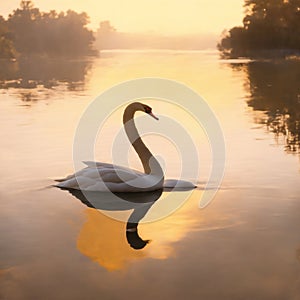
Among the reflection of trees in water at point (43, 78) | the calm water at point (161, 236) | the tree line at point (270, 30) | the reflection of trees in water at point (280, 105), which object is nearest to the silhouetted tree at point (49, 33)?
the tree line at point (270, 30)

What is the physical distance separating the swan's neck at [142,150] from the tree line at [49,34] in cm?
13368

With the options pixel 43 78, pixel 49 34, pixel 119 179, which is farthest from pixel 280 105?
pixel 49 34

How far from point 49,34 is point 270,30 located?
219 ft

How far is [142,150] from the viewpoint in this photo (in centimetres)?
1184

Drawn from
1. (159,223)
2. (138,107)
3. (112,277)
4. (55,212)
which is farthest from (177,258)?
(138,107)

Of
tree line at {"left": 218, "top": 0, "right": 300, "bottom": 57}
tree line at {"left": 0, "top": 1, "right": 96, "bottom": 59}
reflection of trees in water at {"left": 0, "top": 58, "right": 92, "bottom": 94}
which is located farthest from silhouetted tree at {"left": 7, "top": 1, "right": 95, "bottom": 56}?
reflection of trees in water at {"left": 0, "top": 58, "right": 92, "bottom": 94}

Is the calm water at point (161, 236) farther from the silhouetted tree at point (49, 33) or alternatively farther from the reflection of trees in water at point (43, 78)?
the silhouetted tree at point (49, 33)

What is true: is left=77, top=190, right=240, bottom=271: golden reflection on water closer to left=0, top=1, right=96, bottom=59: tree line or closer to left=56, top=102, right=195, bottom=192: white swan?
left=56, top=102, right=195, bottom=192: white swan

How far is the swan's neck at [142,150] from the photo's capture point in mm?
11500

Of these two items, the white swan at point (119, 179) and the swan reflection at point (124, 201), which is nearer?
the swan reflection at point (124, 201)

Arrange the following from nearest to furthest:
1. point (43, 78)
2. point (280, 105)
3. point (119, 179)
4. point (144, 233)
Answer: point (144, 233)
point (119, 179)
point (280, 105)
point (43, 78)

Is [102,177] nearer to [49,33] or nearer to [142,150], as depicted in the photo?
[142,150]

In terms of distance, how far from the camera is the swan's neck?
11500mm

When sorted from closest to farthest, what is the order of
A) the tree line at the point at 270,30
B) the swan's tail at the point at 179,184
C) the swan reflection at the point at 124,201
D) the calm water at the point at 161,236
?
the calm water at the point at 161,236
the swan reflection at the point at 124,201
the swan's tail at the point at 179,184
the tree line at the point at 270,30
